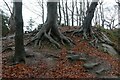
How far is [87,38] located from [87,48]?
1.57 m

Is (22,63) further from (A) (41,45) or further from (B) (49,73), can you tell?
(A) (41,45)

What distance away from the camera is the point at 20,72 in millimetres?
11242

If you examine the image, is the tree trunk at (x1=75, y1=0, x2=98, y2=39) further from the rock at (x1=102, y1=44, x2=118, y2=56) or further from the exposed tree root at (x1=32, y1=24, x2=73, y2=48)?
the exposed tree root at (x1=32, y1=24, x2=73, y2=48)

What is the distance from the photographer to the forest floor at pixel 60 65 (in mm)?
11430

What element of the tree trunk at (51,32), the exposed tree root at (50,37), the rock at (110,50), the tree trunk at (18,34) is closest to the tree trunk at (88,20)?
the rock at (110,50)

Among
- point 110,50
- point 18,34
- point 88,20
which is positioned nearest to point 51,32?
point 88,20

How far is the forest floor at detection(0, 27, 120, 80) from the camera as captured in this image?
11430 millimetres

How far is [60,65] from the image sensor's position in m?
12.8

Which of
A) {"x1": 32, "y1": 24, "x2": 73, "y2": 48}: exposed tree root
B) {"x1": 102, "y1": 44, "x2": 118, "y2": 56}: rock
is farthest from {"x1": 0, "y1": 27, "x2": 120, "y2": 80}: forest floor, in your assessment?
{"x1": 102, "y1": 44, "x2": 118, "y2": 56}: rock

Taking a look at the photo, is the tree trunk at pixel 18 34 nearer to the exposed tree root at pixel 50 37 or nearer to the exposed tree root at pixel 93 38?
the exposed tree root at pixel 50 37

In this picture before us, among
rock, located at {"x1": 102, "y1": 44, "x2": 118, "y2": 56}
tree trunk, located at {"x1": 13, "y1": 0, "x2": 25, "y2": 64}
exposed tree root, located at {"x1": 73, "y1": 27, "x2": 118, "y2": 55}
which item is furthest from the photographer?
exposed tree root, located at {"x1": 73, "y1": 27, "x2": 118, "y2": 55}

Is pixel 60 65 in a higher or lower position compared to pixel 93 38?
lower

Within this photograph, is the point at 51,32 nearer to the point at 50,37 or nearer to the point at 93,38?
the point at 50,37

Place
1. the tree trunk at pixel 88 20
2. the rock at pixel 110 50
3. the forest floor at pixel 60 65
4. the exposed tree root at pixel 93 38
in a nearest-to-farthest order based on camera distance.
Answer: the forest floor at pixel 60 65 → the rock at pixel 110 50 → the exposed tree root at pixel 93 38 → the tree trunk at pixel 88 20
